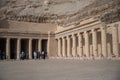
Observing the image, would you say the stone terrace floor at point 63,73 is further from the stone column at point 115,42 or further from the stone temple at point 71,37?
the stone temple at point 71,37

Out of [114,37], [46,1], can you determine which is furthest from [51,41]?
[46,1]

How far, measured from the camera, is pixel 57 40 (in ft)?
165

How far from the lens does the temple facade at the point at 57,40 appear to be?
36281 millimetres

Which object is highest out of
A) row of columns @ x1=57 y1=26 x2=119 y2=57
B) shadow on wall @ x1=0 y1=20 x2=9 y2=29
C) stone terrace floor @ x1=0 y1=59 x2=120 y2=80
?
shadow on wall @ x1=0 y1=20 x2=9 y2=29

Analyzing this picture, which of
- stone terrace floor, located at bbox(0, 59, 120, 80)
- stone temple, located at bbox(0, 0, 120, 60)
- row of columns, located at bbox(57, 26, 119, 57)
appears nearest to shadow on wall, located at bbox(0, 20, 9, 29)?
stone temple, located at bbox(0, 0, 120, 60)

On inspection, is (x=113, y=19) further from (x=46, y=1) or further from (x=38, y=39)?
(x=46, y=1)

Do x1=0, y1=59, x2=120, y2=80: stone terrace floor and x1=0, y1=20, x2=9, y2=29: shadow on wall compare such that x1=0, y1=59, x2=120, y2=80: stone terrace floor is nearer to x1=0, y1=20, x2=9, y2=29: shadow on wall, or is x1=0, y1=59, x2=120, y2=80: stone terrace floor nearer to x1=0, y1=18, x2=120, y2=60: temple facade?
x1=0, y1=18, x2=120, y2=60: temple facade

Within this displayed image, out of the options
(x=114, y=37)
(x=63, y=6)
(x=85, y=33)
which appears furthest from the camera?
(x=63, y=6)

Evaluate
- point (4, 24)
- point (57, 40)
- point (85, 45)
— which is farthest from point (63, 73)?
point (4, 24)

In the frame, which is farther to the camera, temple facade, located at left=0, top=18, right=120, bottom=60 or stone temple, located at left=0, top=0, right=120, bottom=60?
temple facade, located at left=0, top=18, right=120, bottom=60

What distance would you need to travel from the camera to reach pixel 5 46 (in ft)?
155

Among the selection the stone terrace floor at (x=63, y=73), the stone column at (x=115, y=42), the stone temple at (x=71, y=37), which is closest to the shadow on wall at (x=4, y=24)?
the stone temple at (x=71, y=37)

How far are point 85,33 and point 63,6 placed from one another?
63.2 m

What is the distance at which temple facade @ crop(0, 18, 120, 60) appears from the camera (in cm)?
3628
